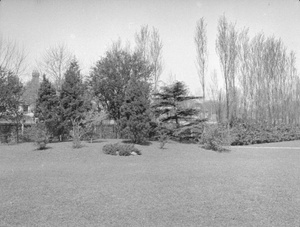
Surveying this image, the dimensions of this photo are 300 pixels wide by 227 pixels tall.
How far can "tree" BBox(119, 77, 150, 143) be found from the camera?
13016mm

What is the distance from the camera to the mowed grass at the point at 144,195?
3.63 metres

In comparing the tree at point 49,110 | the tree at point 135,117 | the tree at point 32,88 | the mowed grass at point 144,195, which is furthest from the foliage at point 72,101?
the tree at point 32,88

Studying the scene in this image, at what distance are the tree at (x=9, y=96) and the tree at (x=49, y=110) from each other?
63.3 inches

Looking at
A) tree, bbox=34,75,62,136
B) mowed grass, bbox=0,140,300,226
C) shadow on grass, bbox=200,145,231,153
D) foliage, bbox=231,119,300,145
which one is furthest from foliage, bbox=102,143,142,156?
foliage, bbox=231,119,300,145

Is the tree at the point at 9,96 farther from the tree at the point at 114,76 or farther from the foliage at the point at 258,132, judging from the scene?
the foliage at the point at 258,132

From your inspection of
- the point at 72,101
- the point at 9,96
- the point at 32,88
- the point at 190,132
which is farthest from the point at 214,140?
the point at 32,88

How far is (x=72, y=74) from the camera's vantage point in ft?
48.5

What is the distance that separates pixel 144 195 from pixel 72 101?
10.8 meters

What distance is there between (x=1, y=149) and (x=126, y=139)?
690cm

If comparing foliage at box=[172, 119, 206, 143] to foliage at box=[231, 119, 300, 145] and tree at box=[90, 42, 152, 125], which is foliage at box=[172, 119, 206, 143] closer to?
foliage at box=[231, 119, 300, 145]

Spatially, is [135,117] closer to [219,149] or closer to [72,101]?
[72,101]

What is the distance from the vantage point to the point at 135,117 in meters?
13.0

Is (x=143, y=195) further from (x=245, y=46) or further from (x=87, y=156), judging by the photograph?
(x=245, y=46)

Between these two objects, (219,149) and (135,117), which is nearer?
(219,149)
